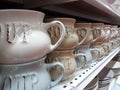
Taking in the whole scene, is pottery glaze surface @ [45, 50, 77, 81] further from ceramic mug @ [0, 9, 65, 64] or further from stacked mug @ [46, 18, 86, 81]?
ceramic mug @ [0, 9, 65, 64]

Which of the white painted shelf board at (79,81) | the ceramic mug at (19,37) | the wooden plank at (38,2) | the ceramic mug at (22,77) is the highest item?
the wooden plank at (38,2)

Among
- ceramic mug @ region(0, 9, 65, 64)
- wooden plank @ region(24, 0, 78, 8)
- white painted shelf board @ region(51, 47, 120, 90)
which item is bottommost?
white painted shelf board @ region(51, 47, 120, 90)

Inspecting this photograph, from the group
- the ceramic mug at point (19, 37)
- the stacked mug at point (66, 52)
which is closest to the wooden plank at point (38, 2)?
the stacked mug at point (66, 52)

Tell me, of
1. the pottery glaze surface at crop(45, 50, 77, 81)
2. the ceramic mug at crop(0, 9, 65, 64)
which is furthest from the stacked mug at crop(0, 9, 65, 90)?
the pottery glaze surface at crop(45, 50, 77, 81)

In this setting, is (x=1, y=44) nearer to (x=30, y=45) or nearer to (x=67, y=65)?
(x=30, y=45)

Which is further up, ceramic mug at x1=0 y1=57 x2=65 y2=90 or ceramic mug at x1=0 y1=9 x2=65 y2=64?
ceramic mug at x1=0 y1=9 x2=65 y2=64

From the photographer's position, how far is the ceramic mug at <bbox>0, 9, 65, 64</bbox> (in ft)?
1.15

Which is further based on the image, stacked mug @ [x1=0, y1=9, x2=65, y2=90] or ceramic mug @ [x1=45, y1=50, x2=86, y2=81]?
ceramic mug @ [x1=45, y1=50, x2=86, y2=81]

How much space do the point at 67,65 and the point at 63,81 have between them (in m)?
0.05

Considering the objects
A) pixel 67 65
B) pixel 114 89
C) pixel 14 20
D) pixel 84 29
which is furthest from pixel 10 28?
pixel 114 89

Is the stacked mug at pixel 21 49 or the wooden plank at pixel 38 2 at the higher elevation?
the wooden plank at pixel 38 2

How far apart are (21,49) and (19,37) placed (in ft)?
0.07

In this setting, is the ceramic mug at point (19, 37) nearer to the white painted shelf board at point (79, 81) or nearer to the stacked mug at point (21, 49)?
the stacked mug at point (21, 49)

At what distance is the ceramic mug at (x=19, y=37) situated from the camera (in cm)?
35
